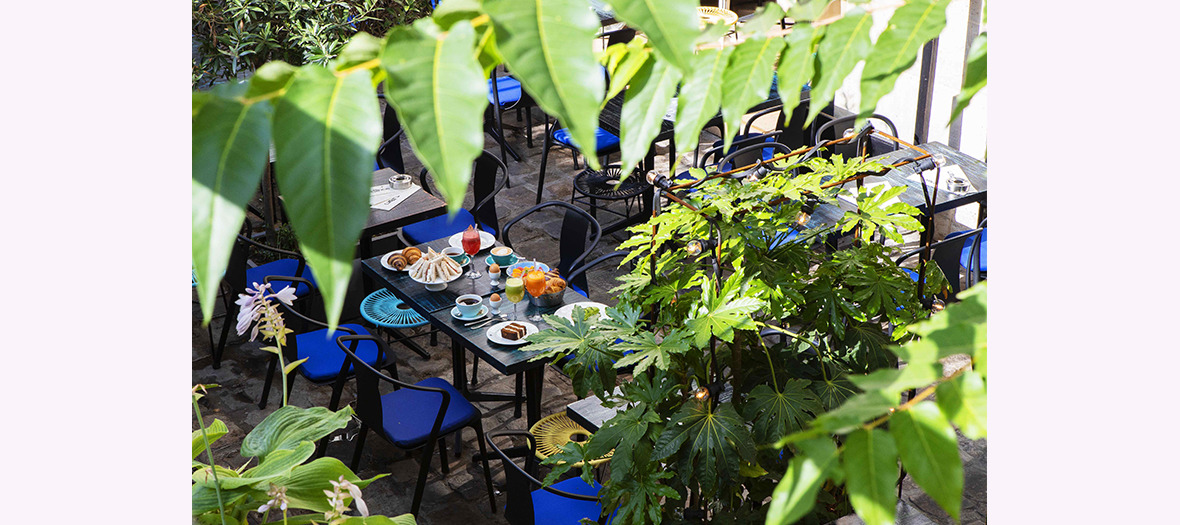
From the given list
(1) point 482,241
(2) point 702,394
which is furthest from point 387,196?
(2) point 702,394

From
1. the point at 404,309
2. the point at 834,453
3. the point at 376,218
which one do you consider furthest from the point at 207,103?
the point at 376,218

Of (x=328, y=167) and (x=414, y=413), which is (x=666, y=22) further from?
(x=414, y=413)

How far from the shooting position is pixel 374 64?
63cm

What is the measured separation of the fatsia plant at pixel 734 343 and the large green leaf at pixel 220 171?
213 cm

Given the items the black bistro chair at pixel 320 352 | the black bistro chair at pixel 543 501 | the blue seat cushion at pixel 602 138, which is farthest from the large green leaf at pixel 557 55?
the blue seat cushion at pixel 602 138

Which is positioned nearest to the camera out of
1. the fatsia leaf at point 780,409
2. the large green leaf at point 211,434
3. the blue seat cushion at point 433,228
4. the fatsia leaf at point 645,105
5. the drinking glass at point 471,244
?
the fatsia leaf at point 645,105

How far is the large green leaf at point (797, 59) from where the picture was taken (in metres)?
0.89

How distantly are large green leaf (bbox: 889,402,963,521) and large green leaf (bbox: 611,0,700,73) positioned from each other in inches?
10.5

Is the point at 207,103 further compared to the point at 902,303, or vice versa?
the point at 902,303

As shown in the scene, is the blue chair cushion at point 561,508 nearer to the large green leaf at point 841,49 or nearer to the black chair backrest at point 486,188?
the black chair backrest at point 486,188

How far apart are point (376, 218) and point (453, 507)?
68.4 inches

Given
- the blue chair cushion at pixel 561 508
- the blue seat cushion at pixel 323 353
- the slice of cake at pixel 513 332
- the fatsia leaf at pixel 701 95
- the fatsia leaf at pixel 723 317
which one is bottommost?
the blue chair cushion at pixel 561 508

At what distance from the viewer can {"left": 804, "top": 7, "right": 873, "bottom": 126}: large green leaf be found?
2.85ft
